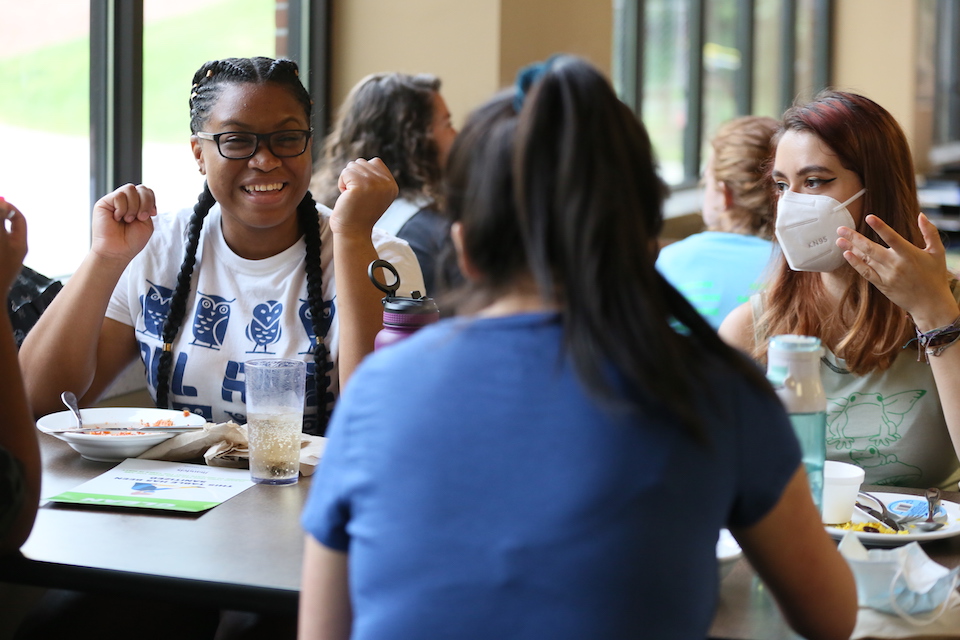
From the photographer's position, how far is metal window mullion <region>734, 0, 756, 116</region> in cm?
652

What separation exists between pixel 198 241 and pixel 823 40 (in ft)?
22.1

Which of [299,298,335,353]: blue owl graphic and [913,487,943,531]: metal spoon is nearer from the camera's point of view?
[913,487,943,531]: metal spoon

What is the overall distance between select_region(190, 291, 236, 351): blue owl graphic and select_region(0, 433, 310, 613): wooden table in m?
0.55

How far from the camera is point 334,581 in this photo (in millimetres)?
874

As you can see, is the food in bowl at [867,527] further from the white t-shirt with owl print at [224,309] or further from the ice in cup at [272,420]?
the white t-shirt with owl print at [224,309]

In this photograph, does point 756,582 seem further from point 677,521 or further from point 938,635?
point 677,521

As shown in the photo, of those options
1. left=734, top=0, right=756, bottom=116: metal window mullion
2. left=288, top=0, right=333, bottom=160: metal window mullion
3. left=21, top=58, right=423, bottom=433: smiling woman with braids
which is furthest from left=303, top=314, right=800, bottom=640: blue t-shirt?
left=734, top=0, right=756, bottom=116: metal window mullion

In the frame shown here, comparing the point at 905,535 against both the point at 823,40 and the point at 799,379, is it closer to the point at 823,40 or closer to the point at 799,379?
the point at 799,379

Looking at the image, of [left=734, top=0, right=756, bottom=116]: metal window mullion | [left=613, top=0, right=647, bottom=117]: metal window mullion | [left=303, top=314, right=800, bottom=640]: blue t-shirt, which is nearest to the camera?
[left=303, top=314, right=800, bottom=640]: blue t-shirt

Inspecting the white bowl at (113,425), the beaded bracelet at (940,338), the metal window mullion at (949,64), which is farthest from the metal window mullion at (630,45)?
the metal window mullion at (949,64)

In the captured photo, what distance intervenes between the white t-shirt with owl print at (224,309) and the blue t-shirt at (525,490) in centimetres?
101

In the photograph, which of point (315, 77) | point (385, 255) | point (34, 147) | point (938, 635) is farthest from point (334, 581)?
point (315, 77)

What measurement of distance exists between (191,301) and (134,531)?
2.49 ft

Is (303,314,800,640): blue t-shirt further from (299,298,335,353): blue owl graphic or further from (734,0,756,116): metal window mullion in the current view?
(734,0,756,116): metal window mullion
